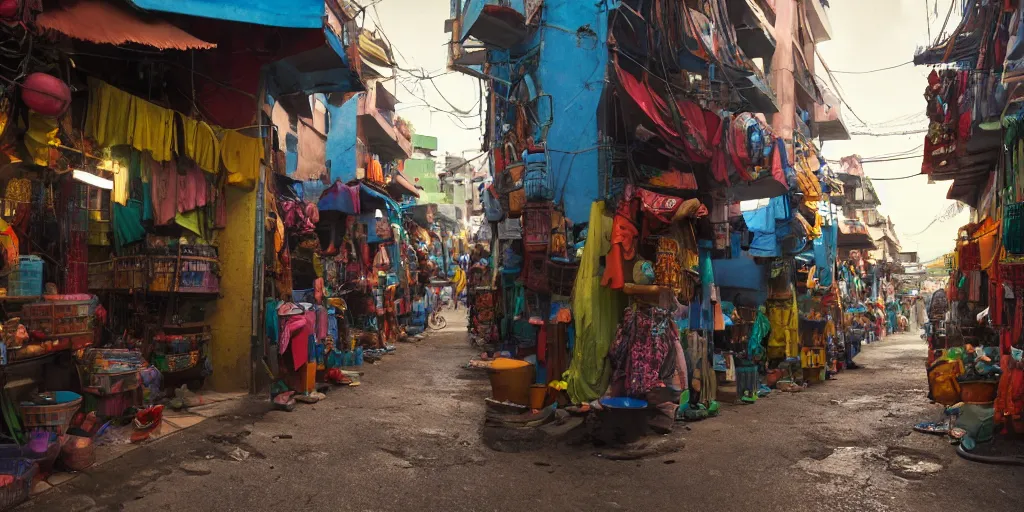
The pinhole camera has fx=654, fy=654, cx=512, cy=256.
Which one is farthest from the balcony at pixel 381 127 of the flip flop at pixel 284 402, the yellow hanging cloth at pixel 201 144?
the flip flop at pixel 284 402

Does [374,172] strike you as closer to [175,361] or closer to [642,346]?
[175,361]

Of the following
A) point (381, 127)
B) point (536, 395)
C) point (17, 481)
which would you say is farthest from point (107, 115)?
point (381, 127)

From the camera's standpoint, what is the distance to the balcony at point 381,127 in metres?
24.8

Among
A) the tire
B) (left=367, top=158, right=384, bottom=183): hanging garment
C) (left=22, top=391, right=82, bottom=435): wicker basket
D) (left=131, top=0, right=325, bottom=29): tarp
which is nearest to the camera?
(left=22, top=391, right=82, bottom=435): wicker basket

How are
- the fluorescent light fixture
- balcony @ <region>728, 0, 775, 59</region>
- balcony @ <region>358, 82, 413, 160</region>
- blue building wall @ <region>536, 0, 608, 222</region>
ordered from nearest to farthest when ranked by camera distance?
the fluorescent light fixture
blue building wall @ <region>536, 0, 608, 222</region>
balcony @ <region>728, 0, 775, 59</region>
balcony @ <region>358, 82, 413, 160</region>

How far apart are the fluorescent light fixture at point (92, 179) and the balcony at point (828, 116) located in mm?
25535

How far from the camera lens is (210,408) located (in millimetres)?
9758

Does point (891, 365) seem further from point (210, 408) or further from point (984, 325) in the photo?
point (210, 408)

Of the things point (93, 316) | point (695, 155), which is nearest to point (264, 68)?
point (93, 316)

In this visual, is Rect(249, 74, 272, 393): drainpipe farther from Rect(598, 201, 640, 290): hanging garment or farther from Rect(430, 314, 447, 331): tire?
Rect(430, 314, 447, 331): tire

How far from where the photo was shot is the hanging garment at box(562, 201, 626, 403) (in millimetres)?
10195

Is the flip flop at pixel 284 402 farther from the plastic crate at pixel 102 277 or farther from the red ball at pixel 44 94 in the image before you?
the red ball at pixel 44 94

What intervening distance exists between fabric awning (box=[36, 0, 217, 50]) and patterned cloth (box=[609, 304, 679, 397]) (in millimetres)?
7249

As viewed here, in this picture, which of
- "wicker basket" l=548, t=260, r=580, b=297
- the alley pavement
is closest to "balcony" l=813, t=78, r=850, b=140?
the alley pavement
